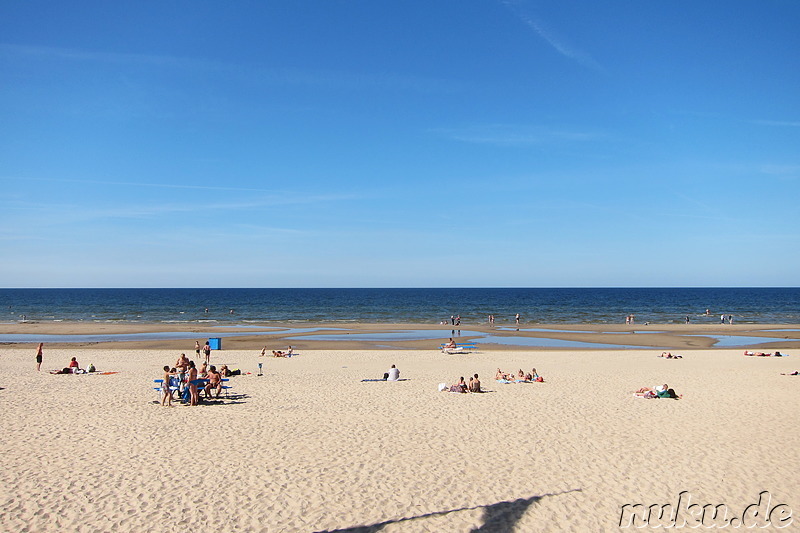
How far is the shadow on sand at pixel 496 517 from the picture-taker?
8.37 meters

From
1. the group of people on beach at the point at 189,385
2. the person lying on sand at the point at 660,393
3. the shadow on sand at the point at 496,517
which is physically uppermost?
the group of people on beach at the point at 189,385

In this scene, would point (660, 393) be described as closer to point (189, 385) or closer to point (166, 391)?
point (189, 385)

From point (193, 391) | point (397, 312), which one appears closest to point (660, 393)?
point (193, 391)

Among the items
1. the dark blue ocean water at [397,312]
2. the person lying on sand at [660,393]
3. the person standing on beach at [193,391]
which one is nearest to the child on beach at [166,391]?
the person standing on beach at [193,391]

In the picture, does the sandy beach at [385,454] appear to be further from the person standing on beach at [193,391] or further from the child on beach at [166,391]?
the person standing on beach at [193,391]

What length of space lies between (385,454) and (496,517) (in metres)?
3.59

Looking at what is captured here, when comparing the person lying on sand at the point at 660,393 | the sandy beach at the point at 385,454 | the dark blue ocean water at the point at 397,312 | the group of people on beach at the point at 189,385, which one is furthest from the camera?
the dark blue ocean water at the point at 397,312

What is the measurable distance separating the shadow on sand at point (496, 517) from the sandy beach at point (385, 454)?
0.11ft

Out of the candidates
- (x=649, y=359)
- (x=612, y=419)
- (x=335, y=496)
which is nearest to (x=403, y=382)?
(x=612, y=419)

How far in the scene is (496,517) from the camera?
8812 millimetres

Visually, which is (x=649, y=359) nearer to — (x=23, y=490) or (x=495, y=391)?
(x=495, y=391)

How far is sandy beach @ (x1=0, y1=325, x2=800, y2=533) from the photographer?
8914mm

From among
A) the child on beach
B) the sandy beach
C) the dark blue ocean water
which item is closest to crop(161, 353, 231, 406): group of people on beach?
the child on beach

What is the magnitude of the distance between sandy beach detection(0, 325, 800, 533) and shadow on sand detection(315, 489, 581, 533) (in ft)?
0.11
